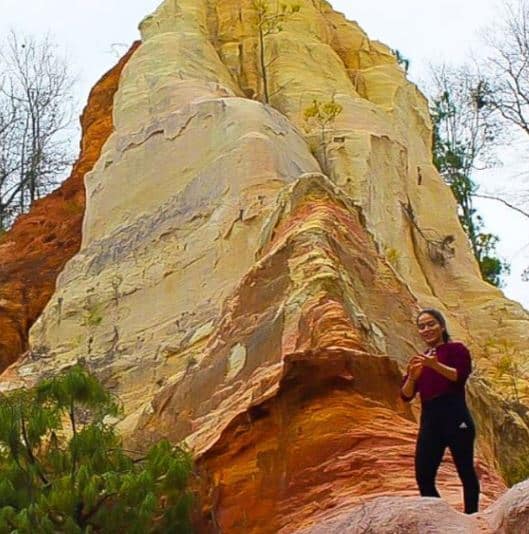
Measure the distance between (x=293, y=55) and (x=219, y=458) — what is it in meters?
12.4

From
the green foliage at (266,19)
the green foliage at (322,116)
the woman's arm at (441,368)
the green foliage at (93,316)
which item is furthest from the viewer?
the green foliage at (266,19)

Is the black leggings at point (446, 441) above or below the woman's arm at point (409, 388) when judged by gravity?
below

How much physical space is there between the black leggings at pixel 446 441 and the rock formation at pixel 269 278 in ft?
3.27

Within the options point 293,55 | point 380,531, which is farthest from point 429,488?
point 293,55

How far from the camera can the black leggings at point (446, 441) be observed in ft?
27.2

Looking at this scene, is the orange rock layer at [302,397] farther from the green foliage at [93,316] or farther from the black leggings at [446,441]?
the green foliage at [93,316]

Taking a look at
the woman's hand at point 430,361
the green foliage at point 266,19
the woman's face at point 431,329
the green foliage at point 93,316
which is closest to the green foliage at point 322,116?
the green foliage at point 266,19

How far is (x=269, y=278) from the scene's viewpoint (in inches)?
489

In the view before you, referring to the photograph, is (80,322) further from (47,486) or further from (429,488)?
(429,488)

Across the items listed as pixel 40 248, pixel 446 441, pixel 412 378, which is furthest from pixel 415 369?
pixel 40 248

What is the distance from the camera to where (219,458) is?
35.0 feet

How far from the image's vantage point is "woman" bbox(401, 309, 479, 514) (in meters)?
8.26

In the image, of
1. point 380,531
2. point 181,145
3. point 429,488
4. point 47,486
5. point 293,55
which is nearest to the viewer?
point 380,531

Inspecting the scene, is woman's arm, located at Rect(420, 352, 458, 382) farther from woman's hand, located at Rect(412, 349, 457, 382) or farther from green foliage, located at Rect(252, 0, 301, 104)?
green foliage, located at Rect(252, 0, 301, 104)
